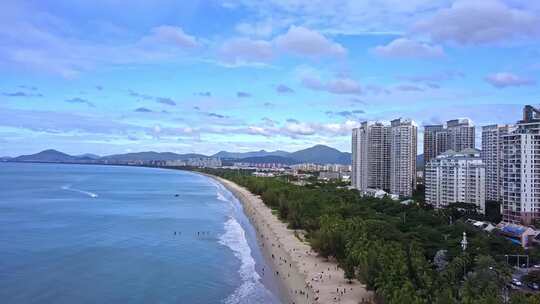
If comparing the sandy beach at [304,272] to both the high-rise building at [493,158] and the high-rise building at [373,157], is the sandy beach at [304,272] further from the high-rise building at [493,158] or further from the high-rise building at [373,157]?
the high-rise building at [373,157]

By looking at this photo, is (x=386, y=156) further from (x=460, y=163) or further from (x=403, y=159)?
(x=460, y=163)

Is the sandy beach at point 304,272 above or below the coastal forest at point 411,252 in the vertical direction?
below

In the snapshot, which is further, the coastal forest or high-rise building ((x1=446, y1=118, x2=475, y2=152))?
high-rise building ((x1=446, y1=118, x2=475, y2=152))

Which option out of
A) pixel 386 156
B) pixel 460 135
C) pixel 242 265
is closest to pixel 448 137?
pixel 460 135

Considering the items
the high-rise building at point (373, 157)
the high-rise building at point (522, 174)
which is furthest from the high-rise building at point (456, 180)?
the high-rise building at point (373, 157)

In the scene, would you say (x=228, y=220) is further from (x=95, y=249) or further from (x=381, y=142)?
(x=381, y=142)

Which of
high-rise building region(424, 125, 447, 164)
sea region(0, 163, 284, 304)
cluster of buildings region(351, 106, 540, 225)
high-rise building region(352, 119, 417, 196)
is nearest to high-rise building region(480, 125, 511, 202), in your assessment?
cluster of buildings region(351, 106, 540, 225)

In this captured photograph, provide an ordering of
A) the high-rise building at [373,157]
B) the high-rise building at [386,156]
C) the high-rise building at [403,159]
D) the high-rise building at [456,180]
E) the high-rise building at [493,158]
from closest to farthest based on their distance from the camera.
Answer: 1. the high-rise building at [493,158]
2. the high-rise building at [456,180]
3. the high-rise building at [403,159]
4. the high-rise building at [386,156]
5. the high-rise building at [373,157]

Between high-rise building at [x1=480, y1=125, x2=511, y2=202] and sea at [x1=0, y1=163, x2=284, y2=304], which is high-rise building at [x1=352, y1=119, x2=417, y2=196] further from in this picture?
sea at [x1=0, y1=163, x2=284, y2=304]
